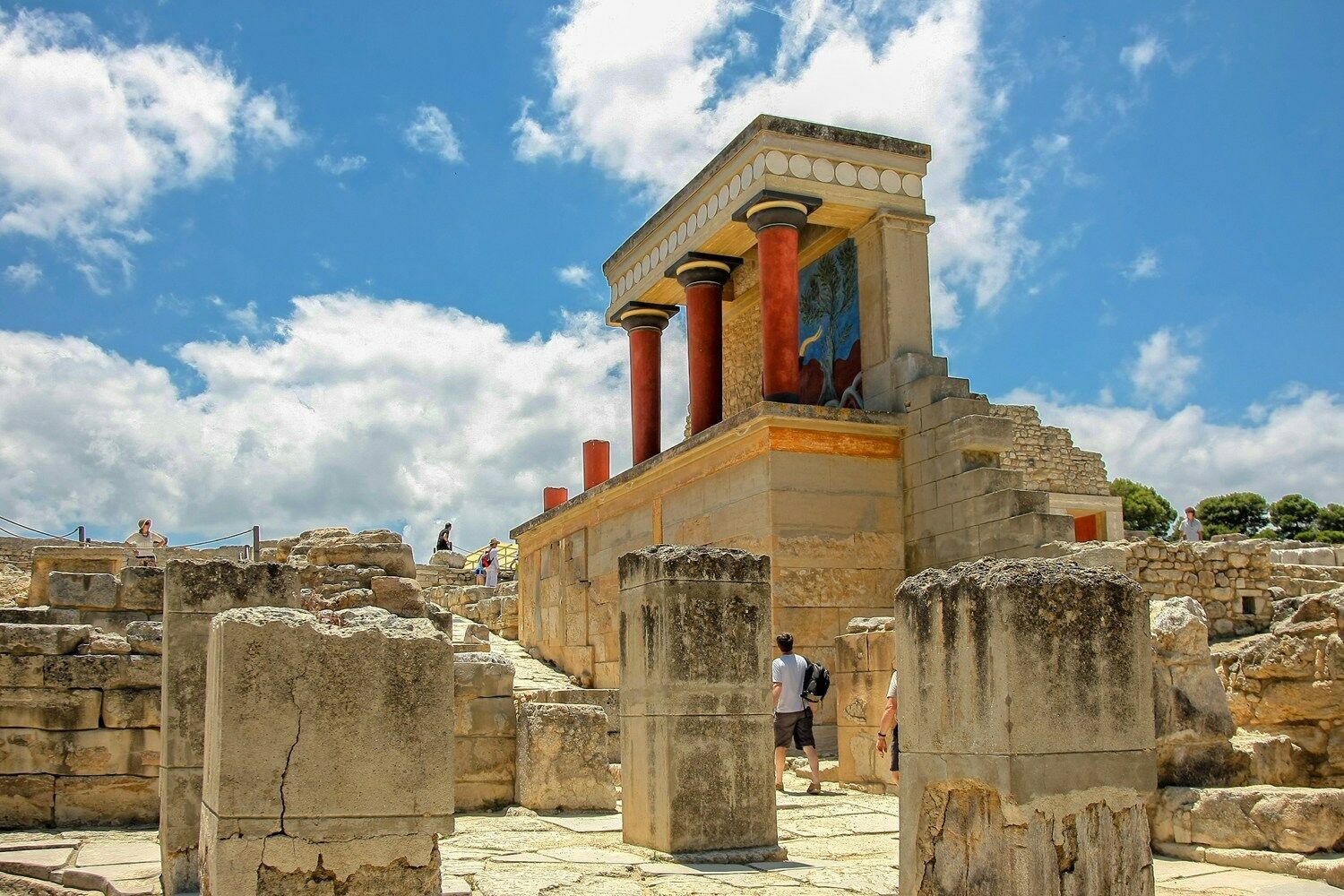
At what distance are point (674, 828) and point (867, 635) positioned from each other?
3.71m

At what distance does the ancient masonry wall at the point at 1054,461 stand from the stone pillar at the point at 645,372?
452 inches

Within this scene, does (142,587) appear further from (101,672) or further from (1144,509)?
(1144,509)

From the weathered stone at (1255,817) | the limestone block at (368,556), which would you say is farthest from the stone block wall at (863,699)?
the limestone block at (368,556)

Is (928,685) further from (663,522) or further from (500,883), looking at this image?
(663,522)

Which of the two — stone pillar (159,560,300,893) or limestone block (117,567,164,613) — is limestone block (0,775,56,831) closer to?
limestone block (117,567,164,613)

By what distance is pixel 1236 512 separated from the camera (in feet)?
144

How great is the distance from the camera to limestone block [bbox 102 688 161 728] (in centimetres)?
887

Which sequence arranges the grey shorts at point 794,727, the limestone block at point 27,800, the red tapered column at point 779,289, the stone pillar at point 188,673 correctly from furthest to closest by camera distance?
1. the red tapered column at point 779,289
2. the grey shorts at point 794,727
3. the limestone block at point 27,800
4. the stone pillar at point 188,673

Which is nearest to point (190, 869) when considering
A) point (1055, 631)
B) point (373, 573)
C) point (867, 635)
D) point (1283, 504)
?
point (1055, 631)

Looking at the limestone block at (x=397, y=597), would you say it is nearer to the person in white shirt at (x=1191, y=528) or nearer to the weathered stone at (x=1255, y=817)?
the weathered stone at (x=1255, y=817)

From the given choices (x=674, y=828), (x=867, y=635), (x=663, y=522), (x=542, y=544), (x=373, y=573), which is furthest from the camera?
(x=542, y=544)

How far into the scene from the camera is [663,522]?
1569 centimetres

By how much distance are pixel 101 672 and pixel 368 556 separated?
580 cm

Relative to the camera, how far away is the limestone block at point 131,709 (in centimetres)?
887
